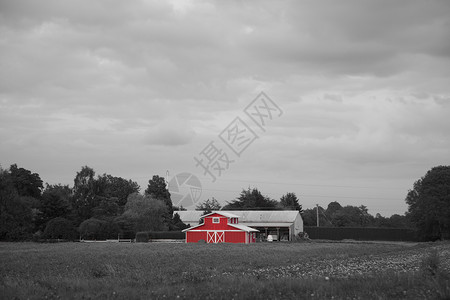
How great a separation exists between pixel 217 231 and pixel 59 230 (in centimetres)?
2386

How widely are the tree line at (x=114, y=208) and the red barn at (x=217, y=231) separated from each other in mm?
14083

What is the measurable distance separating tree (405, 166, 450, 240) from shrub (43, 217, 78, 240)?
5396 centimetres

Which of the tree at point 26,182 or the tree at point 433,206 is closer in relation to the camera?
the tree at point 433,206

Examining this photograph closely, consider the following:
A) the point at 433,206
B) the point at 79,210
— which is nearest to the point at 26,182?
the point at 79,210

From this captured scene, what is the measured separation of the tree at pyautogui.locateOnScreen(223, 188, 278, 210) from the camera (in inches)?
4688

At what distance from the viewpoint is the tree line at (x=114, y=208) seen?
244 ft

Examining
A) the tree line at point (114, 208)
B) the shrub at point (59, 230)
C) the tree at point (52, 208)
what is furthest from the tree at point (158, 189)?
the shrub at point (59, 230)

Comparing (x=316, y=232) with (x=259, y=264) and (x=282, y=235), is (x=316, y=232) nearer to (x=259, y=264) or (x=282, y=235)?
(x=282, y=235)

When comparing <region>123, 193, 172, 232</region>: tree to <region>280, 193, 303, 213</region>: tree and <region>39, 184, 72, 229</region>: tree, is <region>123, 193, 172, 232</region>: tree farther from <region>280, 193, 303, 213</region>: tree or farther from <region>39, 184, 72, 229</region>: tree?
<region>280, 193, 303, 213</region>: tree

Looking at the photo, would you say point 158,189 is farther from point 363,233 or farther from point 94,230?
point 363,233

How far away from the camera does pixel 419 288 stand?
13.9m

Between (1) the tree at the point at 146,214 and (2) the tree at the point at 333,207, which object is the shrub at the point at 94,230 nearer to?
(1) the tree at the point at 146,214

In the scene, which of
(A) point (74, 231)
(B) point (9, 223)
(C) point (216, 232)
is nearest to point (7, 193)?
(B) point (9, 223)

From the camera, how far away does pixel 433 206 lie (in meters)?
79.8
